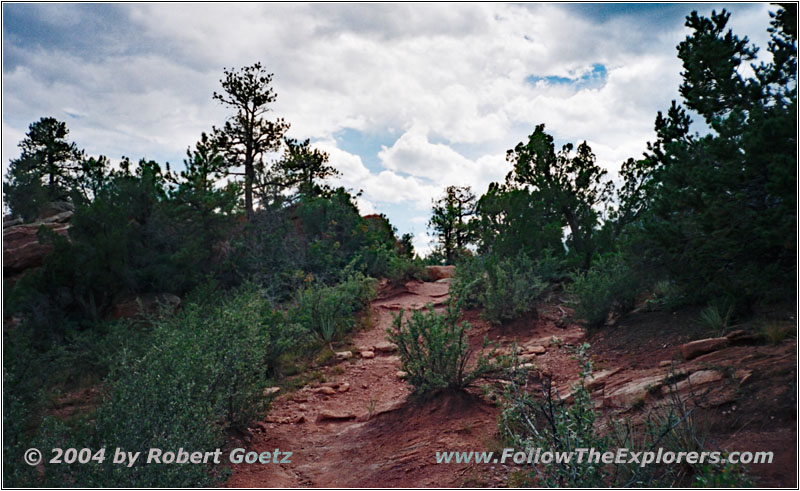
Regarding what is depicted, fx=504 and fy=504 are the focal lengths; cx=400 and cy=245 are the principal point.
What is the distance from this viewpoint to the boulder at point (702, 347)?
19.4 feet

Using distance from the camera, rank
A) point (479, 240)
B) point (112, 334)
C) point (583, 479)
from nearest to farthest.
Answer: point (583, 479)
point (112, 334)
point (479, 240)

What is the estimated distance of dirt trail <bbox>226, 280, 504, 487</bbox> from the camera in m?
4.63

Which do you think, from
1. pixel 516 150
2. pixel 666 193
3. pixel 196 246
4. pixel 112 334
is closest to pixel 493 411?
pixel 666 193

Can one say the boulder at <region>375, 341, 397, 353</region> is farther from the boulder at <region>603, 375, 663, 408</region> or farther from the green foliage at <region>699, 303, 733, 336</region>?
the green foliage at <region>699, 303, 733, 336</region>

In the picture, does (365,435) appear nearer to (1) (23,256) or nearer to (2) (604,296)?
(2) (604,296)

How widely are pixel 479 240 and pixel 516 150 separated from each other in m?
3.57

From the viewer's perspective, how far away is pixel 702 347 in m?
5.95

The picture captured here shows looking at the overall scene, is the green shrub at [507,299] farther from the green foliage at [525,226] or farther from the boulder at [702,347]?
the boulder at [702,347]

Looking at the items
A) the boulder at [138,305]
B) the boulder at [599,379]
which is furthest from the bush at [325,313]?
the boulder at [599,379]

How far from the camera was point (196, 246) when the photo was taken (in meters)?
12.7

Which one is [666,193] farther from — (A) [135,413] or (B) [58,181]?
(B) [58,181]

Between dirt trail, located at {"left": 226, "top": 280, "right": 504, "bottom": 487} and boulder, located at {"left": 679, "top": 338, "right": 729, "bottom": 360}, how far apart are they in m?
2.43

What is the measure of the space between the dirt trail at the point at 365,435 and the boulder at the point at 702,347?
2.43 metres

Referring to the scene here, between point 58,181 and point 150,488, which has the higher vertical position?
point 58,181
